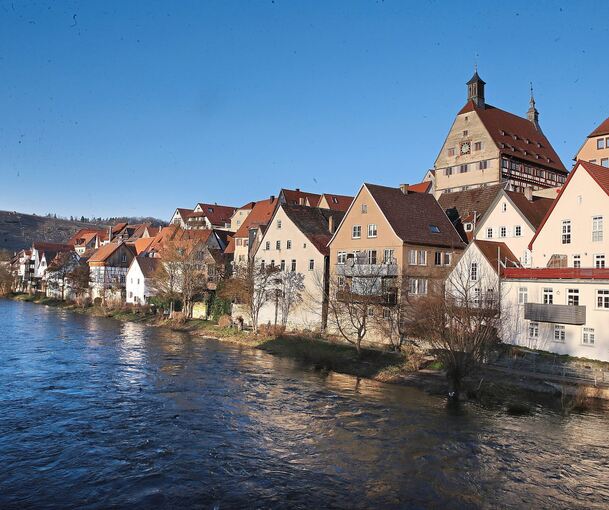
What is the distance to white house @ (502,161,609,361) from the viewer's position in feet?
92.8

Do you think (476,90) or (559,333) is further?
(476,90)

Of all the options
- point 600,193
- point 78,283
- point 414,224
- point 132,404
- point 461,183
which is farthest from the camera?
point 78,283

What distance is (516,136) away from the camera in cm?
6219

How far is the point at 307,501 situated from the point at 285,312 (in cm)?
3248

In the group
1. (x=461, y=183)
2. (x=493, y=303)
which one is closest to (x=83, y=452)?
(x=493, y=303)

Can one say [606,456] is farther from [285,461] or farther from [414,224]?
[414,224]

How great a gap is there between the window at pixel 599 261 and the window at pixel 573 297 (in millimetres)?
3094

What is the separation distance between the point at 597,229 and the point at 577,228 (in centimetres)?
122

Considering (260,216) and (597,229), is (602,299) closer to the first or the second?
(597,229)

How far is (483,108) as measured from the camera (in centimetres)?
6369

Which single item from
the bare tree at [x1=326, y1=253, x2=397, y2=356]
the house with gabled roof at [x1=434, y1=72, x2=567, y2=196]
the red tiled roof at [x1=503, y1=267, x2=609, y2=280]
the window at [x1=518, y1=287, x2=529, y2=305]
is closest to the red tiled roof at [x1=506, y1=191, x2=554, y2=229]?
the red tiled roof at [x1=503, y1=267, x2=609, y2=280]

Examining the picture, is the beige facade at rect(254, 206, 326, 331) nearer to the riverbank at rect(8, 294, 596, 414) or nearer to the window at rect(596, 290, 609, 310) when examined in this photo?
the riverbank at rect(8, 294, 596, 414)

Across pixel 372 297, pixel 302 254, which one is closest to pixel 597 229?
pixel 372 297

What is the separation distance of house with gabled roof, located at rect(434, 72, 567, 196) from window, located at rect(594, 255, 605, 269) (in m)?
26.2
